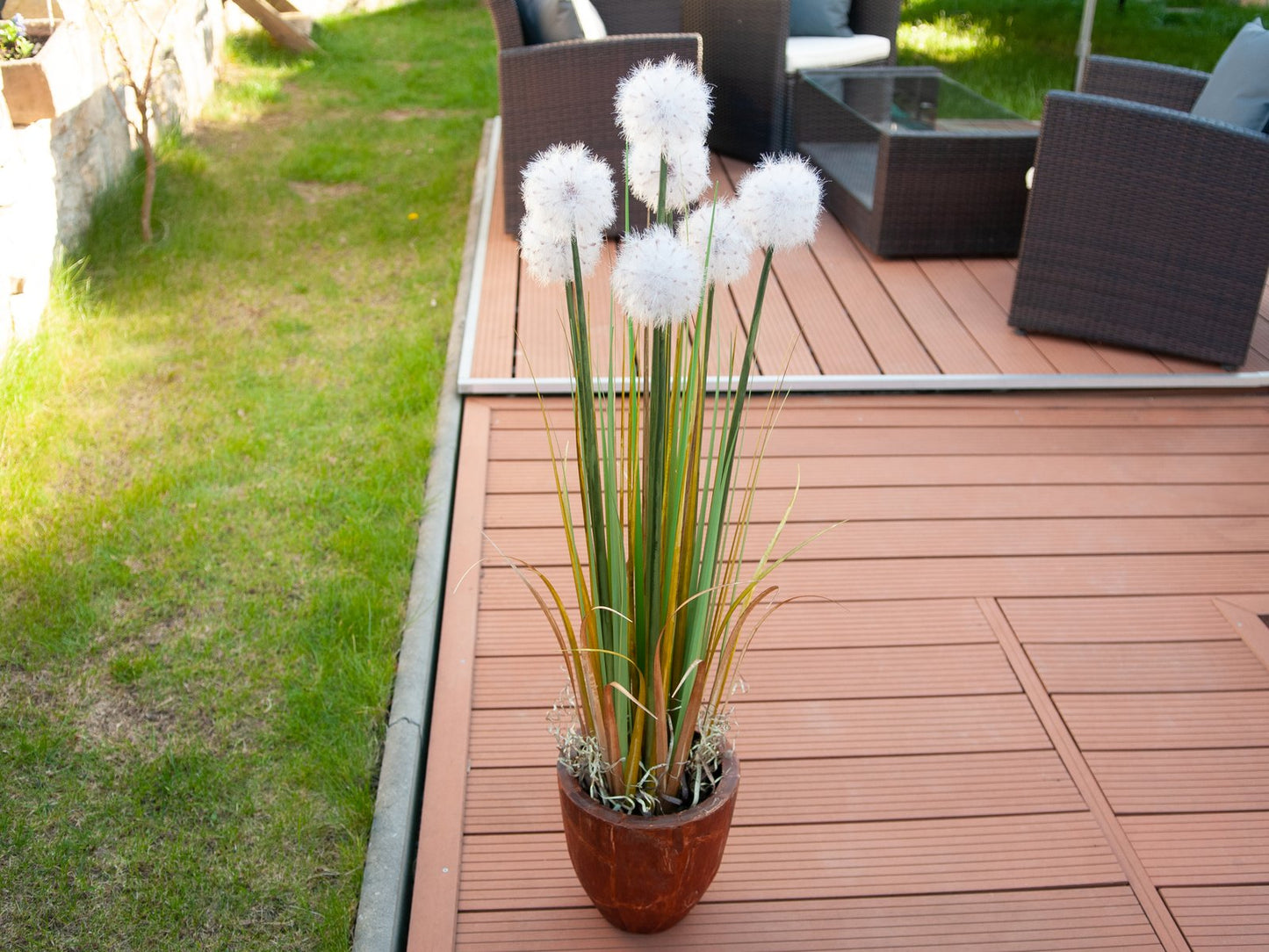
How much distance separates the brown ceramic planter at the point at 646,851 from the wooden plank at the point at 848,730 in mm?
394

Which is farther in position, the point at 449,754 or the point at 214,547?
the point at 214,547

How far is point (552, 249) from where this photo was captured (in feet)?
3.92

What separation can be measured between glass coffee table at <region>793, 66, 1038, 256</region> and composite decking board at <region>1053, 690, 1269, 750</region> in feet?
7.15

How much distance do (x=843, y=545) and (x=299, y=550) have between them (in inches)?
46.2

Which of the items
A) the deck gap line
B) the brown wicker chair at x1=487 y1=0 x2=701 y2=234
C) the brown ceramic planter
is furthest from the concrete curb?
the brown wicker chair at x1=487 y1=0 x2=701 y2=234

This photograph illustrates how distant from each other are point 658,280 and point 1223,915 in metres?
1.31

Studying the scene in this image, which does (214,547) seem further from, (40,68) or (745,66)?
(745,66)

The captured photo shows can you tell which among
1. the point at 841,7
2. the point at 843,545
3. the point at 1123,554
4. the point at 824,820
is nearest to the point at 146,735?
the point at 824,820

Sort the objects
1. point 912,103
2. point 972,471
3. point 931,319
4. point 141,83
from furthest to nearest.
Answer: point 141,83 < point 912,103 < point 931,319 < point 972,471

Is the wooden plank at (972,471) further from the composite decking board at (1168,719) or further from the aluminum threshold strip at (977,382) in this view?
the composite decking board at (1168,719)

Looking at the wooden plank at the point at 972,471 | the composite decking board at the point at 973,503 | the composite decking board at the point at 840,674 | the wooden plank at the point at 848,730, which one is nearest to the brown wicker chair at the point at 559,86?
the wooden plank at the point at 972,471

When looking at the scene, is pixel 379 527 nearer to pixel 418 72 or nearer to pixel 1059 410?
pixel 1059 410

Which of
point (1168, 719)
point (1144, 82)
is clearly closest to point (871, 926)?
point (1168, 719)

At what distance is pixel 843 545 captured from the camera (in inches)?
97.7
